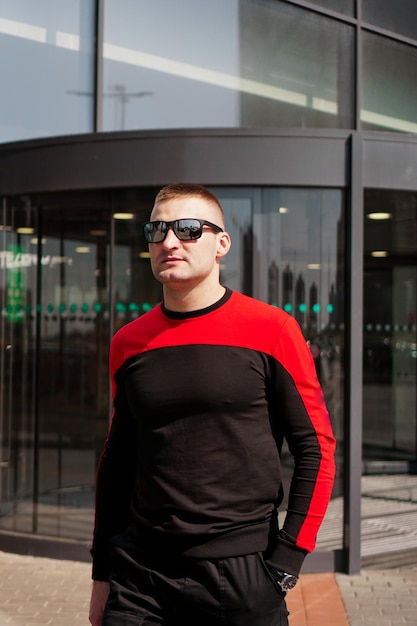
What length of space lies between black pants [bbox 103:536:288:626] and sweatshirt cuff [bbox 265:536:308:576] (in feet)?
0.13

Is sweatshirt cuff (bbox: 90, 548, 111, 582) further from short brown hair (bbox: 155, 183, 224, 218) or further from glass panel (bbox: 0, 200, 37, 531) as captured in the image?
glass panel (bbox: 0, 200, 37, 531)

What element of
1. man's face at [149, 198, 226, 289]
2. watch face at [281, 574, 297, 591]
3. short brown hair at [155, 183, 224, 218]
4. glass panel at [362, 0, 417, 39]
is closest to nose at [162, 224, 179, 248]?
man's face at [149, 198, 226, 289]

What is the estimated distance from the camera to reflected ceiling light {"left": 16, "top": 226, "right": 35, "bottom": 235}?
746cm

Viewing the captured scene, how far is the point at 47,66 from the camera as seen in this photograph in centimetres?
725

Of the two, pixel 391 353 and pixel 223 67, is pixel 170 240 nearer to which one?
pixel 223 67

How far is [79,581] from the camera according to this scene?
6.41 meters

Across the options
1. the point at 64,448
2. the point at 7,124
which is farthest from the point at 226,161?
the point at 64,448

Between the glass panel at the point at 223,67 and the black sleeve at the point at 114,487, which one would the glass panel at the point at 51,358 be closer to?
the glass panel at the point at 223,67

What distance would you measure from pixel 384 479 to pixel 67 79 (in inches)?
236

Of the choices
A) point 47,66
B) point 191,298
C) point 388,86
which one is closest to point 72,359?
point 47,66

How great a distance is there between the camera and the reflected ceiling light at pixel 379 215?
26.6ft

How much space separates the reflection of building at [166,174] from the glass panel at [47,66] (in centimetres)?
1

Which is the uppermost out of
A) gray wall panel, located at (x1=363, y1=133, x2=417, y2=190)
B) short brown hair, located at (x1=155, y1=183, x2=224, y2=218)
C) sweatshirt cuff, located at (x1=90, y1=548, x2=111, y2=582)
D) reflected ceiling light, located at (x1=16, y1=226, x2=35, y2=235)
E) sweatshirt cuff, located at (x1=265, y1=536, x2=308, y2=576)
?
gray wall panel, located at (x1=363, y1=133, x2=417, y2=190)

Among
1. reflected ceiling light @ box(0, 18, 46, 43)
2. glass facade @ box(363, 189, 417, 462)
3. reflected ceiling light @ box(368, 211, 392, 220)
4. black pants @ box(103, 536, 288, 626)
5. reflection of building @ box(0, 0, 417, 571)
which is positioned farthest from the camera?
glass facade @ box(363, 189, 417, 462)
